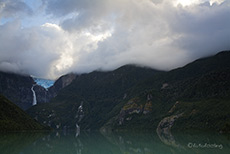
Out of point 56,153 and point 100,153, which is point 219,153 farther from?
point 56,153

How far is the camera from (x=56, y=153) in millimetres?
74625

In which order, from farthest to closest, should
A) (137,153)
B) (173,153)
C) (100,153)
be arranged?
(137,153), (100,153), (173,153)

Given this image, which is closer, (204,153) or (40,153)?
(204,153)

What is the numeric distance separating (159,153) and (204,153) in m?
11.4

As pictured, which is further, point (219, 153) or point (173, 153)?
point (173, 153)

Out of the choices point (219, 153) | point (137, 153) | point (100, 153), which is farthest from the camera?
point (137, 153)

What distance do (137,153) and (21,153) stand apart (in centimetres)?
3328

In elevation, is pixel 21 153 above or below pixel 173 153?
above

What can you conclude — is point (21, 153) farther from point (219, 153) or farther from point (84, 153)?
point (219, 153)

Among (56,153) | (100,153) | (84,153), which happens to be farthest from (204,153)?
(56,153)

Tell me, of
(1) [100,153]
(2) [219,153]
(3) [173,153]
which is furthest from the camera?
(1) [100,153]

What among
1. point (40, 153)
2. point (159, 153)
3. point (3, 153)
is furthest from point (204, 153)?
point (3, 153)

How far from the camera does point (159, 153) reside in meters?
69.9

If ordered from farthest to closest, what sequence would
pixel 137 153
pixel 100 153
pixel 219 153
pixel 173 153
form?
pixel 137 153 < pixel 100 153 < pixel 173 153 < pixel 219 153
